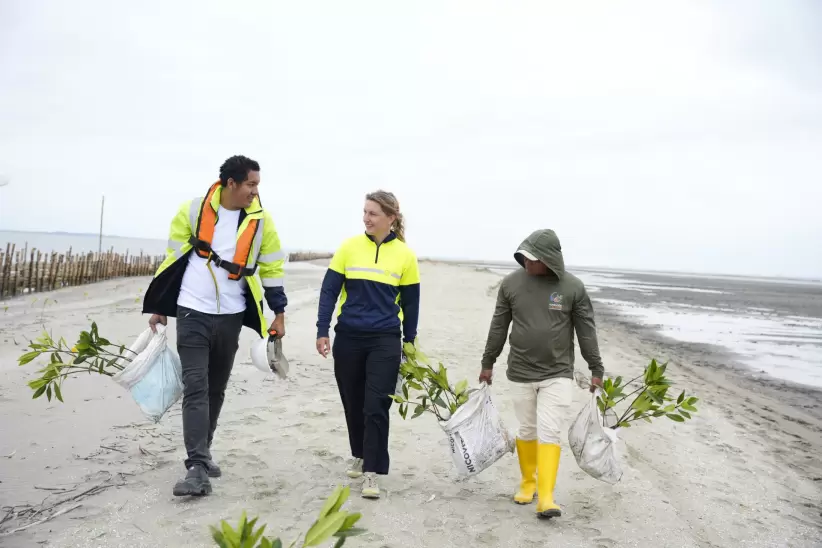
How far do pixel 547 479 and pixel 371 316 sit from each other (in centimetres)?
133

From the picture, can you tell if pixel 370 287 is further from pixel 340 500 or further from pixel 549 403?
pixel 340 500

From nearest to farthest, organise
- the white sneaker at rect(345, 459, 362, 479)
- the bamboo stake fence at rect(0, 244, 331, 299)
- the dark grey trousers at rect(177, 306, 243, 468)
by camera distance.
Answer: the dark grey trousers at rect(177, 306, 243, 468)
the white sneaker at rect(345, 459, 362, 479)
the bamboo stake fence at rect(0, 244, 331, 299)

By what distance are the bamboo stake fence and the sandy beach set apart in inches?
399

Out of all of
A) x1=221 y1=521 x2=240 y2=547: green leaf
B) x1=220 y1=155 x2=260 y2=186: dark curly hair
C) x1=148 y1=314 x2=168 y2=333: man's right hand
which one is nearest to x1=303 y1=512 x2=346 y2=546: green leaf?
x1=221 y1=521 x2=240 y2=547: green leaf

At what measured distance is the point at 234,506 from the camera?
134 inches

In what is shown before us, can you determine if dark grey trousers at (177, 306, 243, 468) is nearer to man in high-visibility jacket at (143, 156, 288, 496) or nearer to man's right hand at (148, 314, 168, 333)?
man in high-visibility jacket at (143, 156, 288, 496)

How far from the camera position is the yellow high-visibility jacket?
3.64 m

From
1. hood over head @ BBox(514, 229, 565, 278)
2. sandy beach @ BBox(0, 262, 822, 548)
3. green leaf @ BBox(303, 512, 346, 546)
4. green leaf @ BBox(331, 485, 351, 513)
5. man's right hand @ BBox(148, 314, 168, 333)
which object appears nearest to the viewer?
green leaf @ BBox(303, 512, 346, 546)

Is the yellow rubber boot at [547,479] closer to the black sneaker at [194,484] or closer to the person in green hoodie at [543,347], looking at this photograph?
the person in green hoodie at [543,347]

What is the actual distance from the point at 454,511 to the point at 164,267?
215 cm

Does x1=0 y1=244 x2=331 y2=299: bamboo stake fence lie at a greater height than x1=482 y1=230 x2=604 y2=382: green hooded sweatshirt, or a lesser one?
lesser

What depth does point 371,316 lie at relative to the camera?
371 centimetres

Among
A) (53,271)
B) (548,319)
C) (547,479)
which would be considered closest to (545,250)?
(548,319)

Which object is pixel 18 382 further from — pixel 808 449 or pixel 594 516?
pixel 808 449
